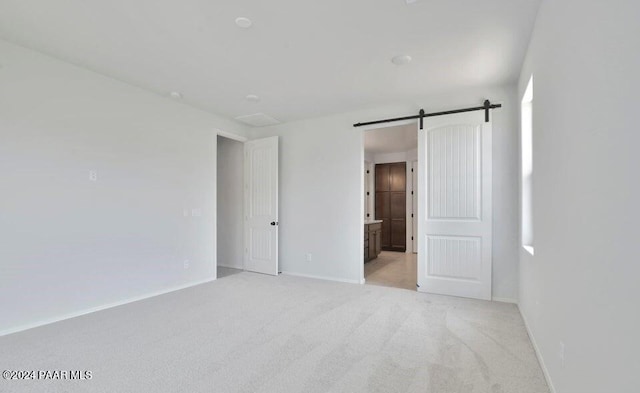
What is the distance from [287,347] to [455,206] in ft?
8.98

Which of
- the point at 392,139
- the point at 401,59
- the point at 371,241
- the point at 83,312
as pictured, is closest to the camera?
the point at 401,59

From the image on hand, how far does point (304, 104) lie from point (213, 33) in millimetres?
1955

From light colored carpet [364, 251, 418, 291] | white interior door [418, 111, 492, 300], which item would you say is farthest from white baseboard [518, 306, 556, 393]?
light colored carpet [364, 251, 418, 291]

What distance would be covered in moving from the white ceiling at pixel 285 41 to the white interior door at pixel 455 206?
59cm

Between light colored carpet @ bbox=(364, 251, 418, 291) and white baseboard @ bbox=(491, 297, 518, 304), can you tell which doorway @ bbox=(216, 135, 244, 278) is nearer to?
light colored carpet @ bbox=(364, 251, 418, 291)

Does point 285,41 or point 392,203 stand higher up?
point 285,41

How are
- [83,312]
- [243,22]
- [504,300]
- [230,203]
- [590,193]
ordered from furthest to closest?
[230,203] → [504,300] → [83,312] → [243,22] → [590,193]

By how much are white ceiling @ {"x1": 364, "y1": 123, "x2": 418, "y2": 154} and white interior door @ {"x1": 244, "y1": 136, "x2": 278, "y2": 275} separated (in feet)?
6.72

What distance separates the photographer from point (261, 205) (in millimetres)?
5395

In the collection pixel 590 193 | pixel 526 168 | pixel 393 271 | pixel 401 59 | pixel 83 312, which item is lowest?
pixel 393 271

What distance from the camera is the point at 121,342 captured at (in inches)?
102

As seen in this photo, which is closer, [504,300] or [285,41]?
[285,41]

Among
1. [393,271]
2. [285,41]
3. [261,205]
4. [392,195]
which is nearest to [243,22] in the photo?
[285,41]

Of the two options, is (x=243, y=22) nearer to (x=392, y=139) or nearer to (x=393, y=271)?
(x=393, y=271)
